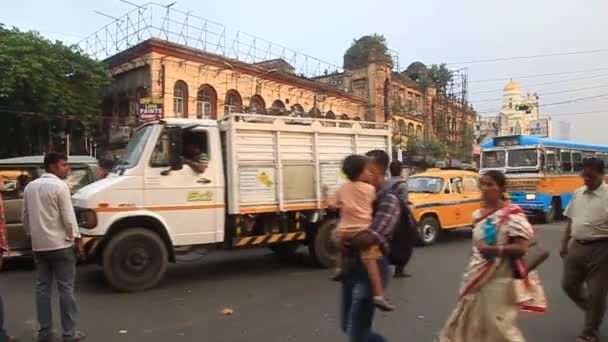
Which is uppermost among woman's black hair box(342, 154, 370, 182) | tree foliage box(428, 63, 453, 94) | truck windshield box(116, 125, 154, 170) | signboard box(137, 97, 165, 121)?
tree foliage box(428, 63, 453, 94)

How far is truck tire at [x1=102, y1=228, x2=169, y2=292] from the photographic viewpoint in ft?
24.1

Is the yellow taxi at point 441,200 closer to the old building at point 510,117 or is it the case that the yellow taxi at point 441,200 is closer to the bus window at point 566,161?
the bus window at point 566,161

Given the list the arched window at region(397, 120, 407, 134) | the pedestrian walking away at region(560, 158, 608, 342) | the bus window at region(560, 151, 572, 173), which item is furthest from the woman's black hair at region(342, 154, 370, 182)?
the arched window at region(397, 120, 407, 134)

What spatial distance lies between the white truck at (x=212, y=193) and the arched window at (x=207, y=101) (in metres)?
15.8

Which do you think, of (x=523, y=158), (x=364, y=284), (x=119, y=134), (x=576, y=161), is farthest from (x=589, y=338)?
(x=119, y=134)

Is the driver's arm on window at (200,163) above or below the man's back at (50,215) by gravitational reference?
above

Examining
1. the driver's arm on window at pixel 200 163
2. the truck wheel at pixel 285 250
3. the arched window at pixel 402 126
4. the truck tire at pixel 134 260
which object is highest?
the arched window at pixel 402 126

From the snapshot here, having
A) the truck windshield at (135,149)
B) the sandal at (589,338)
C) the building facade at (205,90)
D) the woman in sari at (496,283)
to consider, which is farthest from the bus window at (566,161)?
the woman in sari at (496,283)

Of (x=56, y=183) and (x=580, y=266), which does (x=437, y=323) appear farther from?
(x=56, y=183)

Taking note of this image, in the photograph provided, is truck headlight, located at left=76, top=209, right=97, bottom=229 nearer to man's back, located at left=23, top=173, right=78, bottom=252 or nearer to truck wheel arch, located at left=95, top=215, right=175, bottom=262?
truck wheel arch, located at left=95, top=215, right=175, bottom=262

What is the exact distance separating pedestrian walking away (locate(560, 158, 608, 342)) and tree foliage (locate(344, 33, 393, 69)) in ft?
106

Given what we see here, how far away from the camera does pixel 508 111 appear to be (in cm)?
6806

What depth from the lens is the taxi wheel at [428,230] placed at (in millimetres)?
12102

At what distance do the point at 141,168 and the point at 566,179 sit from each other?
51.5 feet
